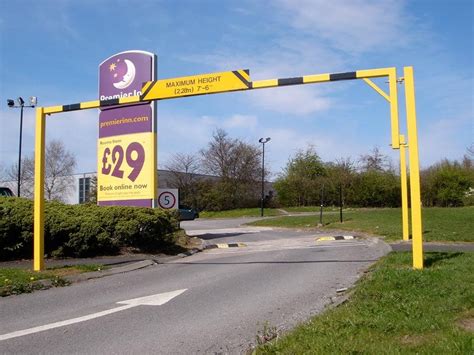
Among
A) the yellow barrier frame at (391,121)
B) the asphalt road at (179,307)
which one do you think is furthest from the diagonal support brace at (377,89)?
the asphalt road at (179,307)

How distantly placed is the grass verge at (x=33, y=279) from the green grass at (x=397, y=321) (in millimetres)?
5731

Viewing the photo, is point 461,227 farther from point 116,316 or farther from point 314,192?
point 314,192

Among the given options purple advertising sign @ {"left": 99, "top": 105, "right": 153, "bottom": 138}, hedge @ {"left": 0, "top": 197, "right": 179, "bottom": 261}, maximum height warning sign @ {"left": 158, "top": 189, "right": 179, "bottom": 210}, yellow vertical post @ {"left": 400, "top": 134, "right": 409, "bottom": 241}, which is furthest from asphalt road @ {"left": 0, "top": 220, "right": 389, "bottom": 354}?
purple advertising sign @ {"left": 99, "top": 105, "right": 153, "bottom": 138}

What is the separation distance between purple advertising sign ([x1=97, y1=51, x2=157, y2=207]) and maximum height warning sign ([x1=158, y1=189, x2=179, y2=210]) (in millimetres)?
1285

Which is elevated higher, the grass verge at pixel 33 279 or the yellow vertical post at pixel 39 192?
the yellow vertical post at pixel 39 192

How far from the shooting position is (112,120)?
1905 centimetres

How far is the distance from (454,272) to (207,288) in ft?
14.1

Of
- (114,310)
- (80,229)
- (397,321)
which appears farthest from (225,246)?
(397,321)

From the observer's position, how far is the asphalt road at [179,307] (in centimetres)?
584

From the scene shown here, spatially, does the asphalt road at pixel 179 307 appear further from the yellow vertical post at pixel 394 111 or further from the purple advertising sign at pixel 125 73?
the purple advertising sign at pixel 125 73

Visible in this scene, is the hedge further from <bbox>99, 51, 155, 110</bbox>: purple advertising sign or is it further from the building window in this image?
the building window

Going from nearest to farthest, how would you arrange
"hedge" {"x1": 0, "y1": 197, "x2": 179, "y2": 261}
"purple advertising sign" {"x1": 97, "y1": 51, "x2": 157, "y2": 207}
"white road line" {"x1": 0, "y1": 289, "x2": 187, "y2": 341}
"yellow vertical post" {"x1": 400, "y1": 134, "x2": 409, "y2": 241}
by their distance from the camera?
"white road line" {"x1": 0, "y1": 289, "x2": 187, "y2": 341} → "yellow vertical post" {"x1": 400, "y1": 134, "x2": 409, "y2": 241} → "hedge" {"x1": 0, "y1": 197, "x2": 179, "y2": 261} → "purple advertising sign" {"x1": 97, "y1": 51, "x2": 157, "y2": 207}

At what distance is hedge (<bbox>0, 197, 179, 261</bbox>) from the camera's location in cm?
1297

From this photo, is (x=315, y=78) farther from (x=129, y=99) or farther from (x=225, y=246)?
(x=225, y=246)
